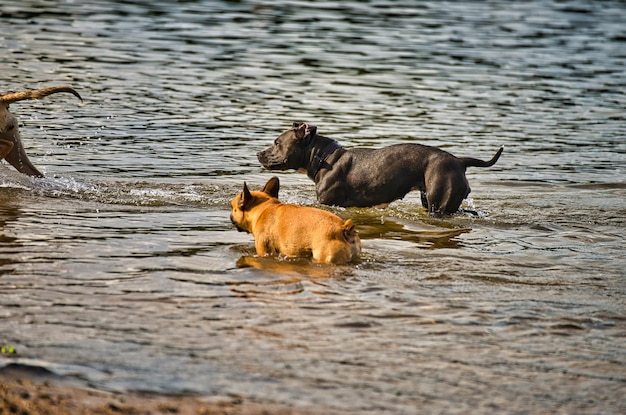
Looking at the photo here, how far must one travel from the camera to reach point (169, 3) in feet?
113

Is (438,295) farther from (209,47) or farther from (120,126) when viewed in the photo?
(209,47)

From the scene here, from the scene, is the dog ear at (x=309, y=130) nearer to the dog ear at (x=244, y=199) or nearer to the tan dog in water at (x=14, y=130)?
the dog ear at (x=244, y=199)

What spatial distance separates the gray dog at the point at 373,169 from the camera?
11570 mm

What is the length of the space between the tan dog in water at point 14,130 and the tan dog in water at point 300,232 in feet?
11.4

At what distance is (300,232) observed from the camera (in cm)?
916

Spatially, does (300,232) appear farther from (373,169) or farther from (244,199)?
(373,169)

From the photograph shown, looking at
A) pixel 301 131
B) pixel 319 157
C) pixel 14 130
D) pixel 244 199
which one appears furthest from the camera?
pixel 14 130

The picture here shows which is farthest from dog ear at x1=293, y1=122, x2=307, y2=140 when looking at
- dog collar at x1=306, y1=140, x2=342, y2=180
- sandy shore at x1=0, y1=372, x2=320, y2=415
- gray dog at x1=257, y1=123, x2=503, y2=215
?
sandy shore at x1=0, y1=372, x2=320, y2=415

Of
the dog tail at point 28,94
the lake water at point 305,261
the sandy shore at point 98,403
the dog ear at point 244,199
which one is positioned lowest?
the lake water at point 305,261

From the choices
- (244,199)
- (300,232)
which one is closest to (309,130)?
(244,199)

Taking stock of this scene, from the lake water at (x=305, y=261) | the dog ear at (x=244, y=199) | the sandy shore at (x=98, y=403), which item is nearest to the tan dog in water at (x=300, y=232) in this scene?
the dog ear at (x=244, y=199)

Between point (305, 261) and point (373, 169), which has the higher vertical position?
point (373, 169)

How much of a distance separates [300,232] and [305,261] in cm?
25

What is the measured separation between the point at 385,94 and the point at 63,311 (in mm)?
13830
